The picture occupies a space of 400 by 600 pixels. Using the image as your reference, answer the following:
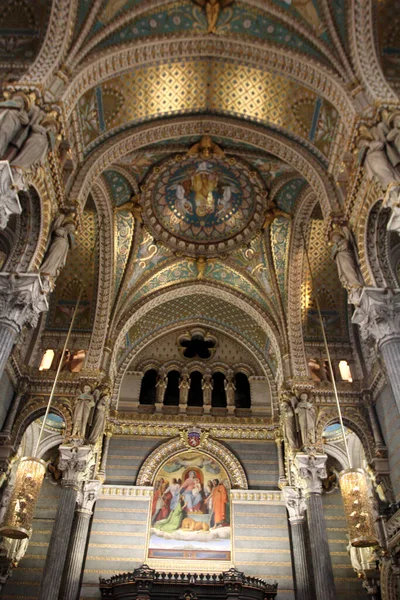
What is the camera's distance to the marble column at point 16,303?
7969 millimetres

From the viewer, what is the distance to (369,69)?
987 cm

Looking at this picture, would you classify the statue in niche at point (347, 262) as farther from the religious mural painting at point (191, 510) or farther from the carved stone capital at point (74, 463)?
the religious mural painting at point (191, 510)

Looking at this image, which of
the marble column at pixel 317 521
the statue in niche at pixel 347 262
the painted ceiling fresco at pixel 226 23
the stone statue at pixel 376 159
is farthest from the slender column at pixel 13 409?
the stone statue at pixel 376 159

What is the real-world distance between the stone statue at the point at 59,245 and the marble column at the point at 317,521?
778 centimetres

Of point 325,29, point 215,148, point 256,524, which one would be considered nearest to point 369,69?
point 325,29

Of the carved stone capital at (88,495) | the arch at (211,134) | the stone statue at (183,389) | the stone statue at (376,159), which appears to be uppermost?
the arch at (211,134)

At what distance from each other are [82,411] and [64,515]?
8.55 ft

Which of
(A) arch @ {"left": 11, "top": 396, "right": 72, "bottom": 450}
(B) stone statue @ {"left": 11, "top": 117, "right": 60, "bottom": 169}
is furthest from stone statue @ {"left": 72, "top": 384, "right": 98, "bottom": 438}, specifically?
(B) stone statue @ {"left": 11, "top": 117, "right": 60, "bottom": 169}

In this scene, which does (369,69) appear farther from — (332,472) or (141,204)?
(332,472)

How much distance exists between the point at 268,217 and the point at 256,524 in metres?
9.00

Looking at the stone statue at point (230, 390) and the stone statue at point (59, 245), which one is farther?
the stone statue at point (230, 390)

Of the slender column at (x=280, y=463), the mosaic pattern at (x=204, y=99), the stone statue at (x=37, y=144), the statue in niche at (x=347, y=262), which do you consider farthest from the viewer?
the slender column at (x=280, y=463)

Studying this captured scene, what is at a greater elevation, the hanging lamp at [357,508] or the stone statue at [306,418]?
the stone statue at [306,418]

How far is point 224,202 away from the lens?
50.6 feet
